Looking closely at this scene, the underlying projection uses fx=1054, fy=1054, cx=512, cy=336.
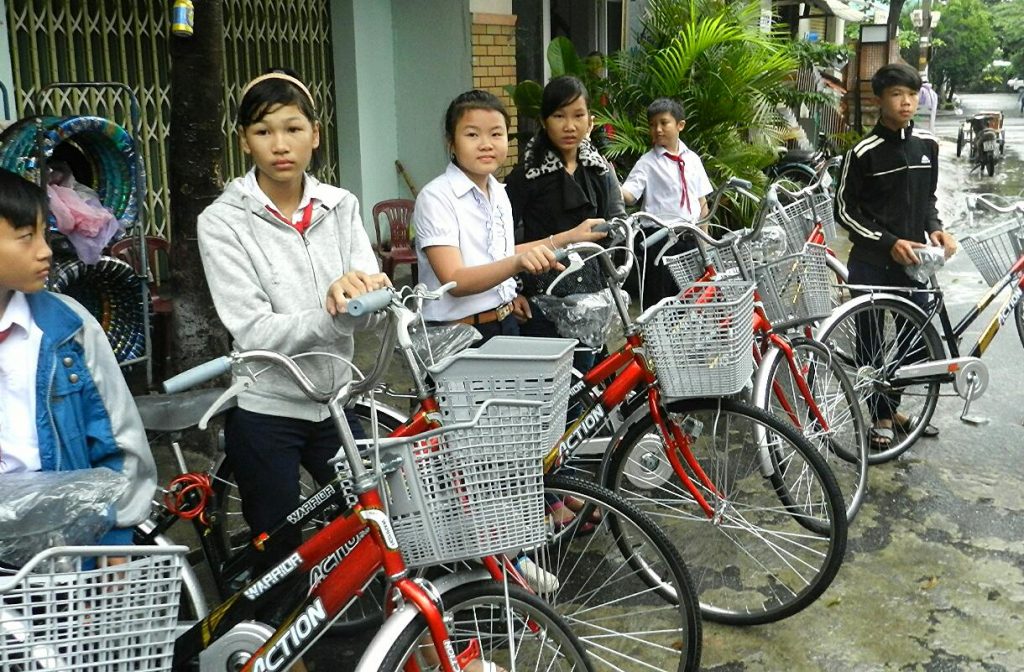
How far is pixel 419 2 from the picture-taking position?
9094 millimetres

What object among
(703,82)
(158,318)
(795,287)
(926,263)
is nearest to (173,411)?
(795,287)

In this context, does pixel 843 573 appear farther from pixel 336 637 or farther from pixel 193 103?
pixel 193 103

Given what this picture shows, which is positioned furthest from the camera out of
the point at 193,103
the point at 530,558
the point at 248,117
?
the point at 193,103

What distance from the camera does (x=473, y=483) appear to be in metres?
2.11

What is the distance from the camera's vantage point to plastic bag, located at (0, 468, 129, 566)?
2.10 metres

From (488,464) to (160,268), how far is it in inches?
222

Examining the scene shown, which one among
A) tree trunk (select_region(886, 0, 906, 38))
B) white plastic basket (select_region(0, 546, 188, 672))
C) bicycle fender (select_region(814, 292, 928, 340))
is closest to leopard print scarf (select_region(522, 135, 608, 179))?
bicycle fender (select_region(814, 292, 928, 340))

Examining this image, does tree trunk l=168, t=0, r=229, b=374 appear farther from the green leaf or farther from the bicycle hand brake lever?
the green leaf

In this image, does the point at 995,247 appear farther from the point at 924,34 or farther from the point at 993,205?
the point at 924,34

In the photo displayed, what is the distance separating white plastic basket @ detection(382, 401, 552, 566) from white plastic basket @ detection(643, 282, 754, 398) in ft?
3.79

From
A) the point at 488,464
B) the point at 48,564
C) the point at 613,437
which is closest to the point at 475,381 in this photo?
the point at 488,464

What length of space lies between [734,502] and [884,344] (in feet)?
5.64

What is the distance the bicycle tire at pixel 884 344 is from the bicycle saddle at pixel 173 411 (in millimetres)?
2915

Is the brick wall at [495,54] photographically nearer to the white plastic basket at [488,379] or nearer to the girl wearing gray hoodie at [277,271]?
the girl wearing gray hoodie at [277,271]
